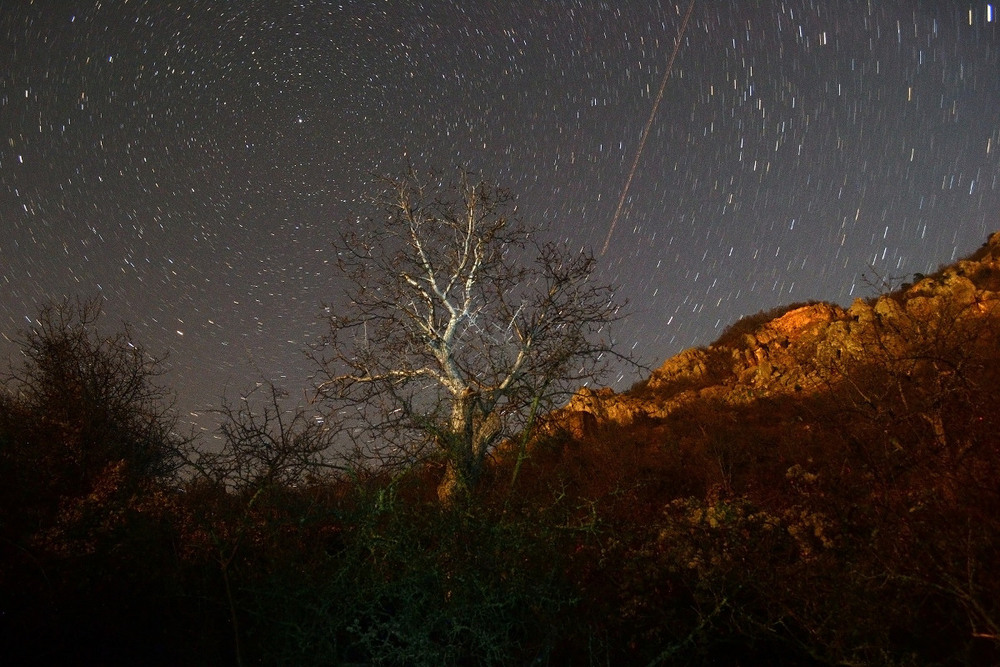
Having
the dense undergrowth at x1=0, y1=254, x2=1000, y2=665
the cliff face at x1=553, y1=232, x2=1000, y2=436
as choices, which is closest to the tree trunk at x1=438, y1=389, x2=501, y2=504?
the dense undergrowth at x1=0, y1=254, x2=1000, y2=665

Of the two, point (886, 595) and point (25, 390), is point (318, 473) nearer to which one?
point (886, 595)

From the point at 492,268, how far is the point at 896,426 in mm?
7645

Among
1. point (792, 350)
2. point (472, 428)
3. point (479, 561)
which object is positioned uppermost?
point (792, 350)

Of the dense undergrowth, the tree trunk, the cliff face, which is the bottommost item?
the dense undergrowth

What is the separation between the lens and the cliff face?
56.1 feet

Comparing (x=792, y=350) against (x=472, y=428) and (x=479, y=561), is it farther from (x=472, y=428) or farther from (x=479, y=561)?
(x=479, y=561)

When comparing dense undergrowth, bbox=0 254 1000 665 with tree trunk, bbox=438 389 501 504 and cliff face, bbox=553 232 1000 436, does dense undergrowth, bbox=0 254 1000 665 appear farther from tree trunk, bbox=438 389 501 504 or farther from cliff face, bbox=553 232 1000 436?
cliff face, bbox=553 232 1000 436

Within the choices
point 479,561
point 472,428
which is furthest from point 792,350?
point 479,561

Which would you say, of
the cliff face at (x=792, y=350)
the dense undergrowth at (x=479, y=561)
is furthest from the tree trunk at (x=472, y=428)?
the cliff face at (x=792, y=350)

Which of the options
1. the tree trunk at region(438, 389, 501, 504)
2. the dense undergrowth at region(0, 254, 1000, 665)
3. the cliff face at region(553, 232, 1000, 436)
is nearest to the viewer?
the dense undergrowth at region(0, 254, 1000, 665)

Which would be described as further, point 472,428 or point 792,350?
point 792,350

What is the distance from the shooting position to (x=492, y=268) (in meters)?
12.8

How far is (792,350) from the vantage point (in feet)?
71.6

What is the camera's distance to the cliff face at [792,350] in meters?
17.1
